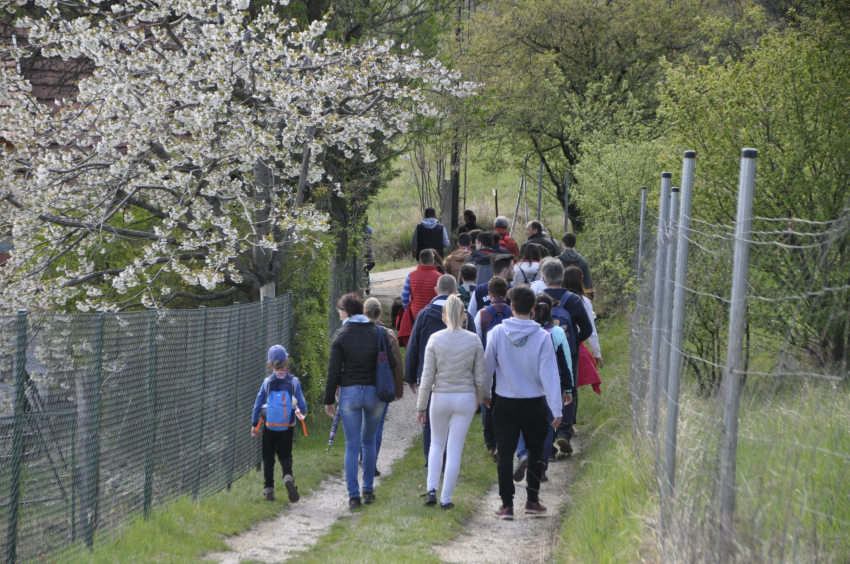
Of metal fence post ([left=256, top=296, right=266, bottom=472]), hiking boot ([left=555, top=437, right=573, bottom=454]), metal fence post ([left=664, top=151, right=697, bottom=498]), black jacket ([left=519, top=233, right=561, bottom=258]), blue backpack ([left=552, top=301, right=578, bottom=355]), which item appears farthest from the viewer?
black jacket ([left=519, top=233, right=561, bottom=258])

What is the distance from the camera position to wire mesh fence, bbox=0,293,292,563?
212 inches

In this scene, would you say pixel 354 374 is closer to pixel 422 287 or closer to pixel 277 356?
pixel 277 356

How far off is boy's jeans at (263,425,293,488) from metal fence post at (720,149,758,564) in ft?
17.0

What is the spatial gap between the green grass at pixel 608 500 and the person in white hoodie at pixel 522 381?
663 millimetres

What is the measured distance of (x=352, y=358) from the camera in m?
7.68

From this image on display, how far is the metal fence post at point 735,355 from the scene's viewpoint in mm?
3396

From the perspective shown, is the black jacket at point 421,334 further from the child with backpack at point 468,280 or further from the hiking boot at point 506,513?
the child with backpack at point 468,280

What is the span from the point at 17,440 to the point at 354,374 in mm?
3097

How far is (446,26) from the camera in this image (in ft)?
61.1

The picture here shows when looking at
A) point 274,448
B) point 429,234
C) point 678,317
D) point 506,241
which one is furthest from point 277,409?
point 429,234

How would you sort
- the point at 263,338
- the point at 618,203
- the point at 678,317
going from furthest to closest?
1. the point at 618,203
2. the point at 263,338
3. the point at 678,317

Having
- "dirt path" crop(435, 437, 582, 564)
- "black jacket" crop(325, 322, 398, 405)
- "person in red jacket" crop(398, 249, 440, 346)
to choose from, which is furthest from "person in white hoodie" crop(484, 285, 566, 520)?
"person in red jacket" crop(398, 249, 440, 346)

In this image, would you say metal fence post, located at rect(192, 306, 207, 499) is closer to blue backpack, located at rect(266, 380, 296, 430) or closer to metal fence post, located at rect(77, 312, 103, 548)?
blue backpack, located at rect(266, 380, 296, 430)

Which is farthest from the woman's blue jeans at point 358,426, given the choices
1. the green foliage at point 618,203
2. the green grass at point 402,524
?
the green foliage at point 618,203
